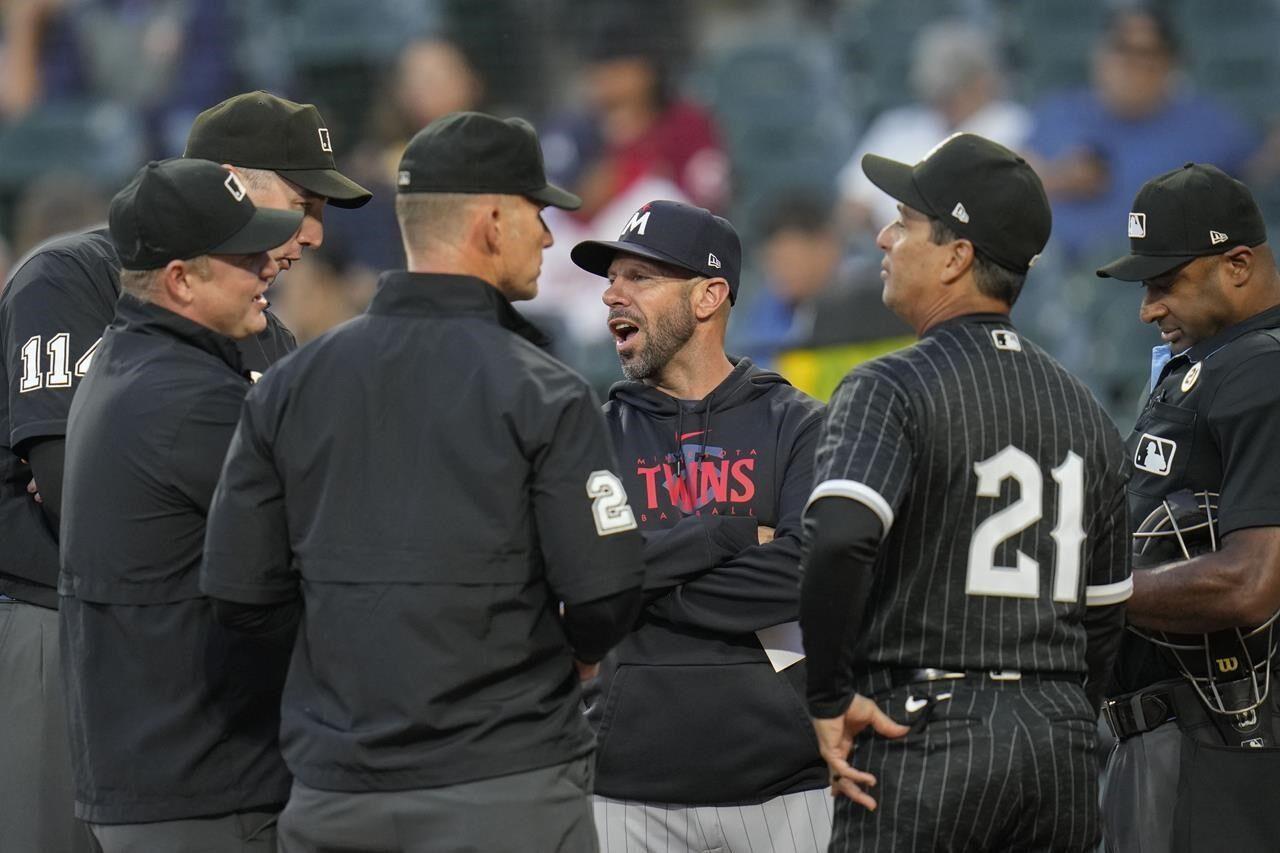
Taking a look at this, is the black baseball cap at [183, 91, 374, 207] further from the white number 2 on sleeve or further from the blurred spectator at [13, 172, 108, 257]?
the blurred spectator at [13, 172, 108, 257]

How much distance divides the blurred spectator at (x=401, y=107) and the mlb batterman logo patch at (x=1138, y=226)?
623cm

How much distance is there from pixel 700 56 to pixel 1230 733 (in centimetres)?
664

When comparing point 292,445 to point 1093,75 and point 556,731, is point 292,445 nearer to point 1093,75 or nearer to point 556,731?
point 556,731

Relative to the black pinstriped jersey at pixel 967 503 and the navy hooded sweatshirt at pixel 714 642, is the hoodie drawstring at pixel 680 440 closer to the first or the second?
the navy hooded sweatshirt at pixel 714 642

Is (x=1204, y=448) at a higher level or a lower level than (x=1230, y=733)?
higher

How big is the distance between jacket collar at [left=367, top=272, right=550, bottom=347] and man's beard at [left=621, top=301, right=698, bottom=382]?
1073 mm

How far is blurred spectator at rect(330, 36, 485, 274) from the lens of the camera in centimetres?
919

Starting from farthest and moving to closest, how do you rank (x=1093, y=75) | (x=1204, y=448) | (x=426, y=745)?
(x=1093, y=75), (x=1204, y=448), (x=426, y=745)

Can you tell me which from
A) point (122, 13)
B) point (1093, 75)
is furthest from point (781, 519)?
point (122, 13)

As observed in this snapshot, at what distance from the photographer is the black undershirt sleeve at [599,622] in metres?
2.49

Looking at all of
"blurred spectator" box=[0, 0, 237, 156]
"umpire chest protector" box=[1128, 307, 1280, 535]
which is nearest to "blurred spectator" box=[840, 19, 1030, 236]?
"blurred spectator" box=[0, 0, 237, 156]

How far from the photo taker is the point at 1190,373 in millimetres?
3371

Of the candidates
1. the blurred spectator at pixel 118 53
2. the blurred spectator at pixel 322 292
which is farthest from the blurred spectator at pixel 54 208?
the blurred spectator at pixel 322 292

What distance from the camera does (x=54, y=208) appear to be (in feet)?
28.9
